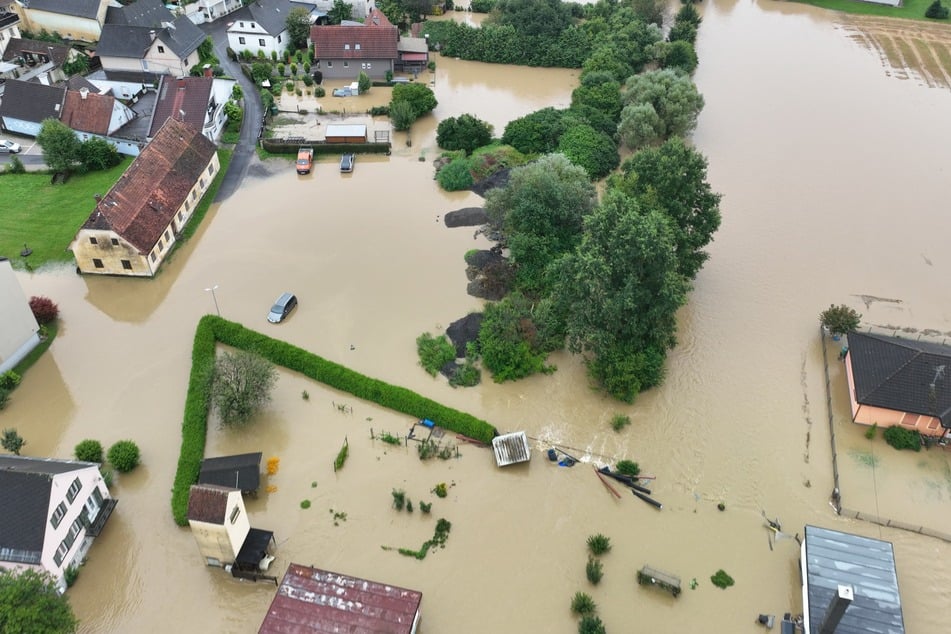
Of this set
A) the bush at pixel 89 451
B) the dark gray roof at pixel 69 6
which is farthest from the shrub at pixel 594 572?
the dark gray roof at pixel 69 6

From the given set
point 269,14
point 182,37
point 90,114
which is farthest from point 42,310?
point 269,14

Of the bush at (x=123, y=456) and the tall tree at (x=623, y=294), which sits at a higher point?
the tall tree at (x=623, y=294)

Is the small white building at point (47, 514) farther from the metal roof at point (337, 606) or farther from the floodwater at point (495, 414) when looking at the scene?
the metal roof at point (337, 606)

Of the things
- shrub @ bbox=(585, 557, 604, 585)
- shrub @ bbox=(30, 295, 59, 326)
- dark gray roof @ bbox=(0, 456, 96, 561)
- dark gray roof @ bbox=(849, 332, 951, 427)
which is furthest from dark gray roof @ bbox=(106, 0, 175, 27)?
dark gray roof @ bbox=(849, 332, 951, 427)

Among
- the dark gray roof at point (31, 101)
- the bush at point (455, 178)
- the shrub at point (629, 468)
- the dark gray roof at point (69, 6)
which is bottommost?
the shrub at point (629, 468)

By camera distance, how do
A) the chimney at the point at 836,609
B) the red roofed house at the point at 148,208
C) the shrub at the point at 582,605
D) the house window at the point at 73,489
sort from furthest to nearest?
the red roofed house at the point at 148,208 → the house window at the point at 73,489 → the shrub at the point at 582,605 → the chimney at the point at 836,609

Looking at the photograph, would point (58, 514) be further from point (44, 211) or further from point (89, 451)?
point (44, 211)
